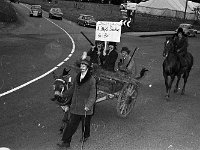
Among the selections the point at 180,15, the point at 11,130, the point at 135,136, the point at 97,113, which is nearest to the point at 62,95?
the point at 11,130

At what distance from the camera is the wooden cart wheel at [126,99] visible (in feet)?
30.3

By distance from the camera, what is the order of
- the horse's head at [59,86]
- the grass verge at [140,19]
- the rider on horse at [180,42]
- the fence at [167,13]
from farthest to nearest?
the fence at [167,13], the grass verge at [140,19], the rider on horse at [180,42], the horse's head at [59,86]

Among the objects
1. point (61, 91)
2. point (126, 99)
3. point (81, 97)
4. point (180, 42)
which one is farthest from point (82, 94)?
point (180, 42)

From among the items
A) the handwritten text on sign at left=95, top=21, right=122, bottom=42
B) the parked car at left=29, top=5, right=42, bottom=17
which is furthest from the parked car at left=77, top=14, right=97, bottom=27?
the handwritten text on sign at left=95, top=21, right=122, bottom=42

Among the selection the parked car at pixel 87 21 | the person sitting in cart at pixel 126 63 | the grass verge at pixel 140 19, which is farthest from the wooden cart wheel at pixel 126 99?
the parked car at pixel 87 21

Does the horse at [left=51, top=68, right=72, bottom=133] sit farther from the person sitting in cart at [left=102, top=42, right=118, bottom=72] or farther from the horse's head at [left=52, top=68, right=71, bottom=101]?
the person sitting in cart at [left=102, top=42, right=118, bottom=72]

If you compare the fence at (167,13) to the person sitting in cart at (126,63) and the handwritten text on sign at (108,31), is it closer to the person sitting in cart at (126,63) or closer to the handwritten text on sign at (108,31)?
the handwritten text on sign at (108,31)

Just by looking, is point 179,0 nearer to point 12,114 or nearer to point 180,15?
point 180,15

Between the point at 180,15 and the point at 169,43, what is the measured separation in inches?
2731

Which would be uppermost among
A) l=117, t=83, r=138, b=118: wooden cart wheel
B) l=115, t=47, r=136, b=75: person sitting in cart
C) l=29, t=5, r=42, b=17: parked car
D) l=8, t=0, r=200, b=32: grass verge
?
l=115, t=47, r=136, b=75: person sitting in cart

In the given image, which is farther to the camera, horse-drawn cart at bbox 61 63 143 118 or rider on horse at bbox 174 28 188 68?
rider on horse at bbox 174 28 188 68

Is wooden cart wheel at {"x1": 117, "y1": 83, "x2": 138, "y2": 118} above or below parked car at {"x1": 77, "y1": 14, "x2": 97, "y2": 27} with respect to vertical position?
above

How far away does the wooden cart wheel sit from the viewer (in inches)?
364

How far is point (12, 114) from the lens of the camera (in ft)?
29.6
